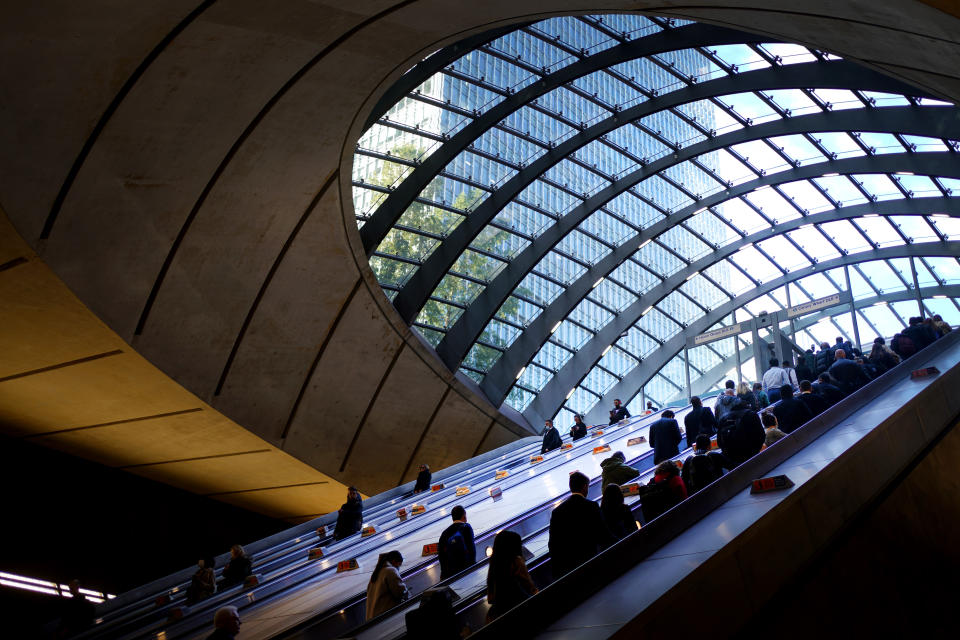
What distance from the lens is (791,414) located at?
971 centimetres

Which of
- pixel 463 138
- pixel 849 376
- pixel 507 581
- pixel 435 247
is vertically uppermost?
pixel 463 138

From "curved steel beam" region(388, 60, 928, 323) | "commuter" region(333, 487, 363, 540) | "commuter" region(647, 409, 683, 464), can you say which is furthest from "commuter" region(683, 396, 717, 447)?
"curved steel beam" region(388, 60, 928, 323)

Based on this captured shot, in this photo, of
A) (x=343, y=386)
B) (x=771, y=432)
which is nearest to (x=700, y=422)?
(x=771, y=432)

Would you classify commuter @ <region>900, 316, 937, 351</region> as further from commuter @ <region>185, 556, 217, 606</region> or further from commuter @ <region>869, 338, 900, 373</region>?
commuter @ <region>185, 556, 217, 606</region>

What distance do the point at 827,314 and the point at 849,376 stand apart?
84.6ft

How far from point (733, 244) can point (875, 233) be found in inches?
254

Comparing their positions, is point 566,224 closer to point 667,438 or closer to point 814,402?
point 667,438

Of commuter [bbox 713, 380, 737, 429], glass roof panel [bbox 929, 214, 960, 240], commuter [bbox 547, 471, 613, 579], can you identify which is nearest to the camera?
commuter [bbox 547, 471, 613, 579]

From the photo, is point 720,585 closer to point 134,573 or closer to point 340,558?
point 340,558

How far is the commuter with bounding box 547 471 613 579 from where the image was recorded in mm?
5848

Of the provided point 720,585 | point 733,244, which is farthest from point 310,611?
point 733,244

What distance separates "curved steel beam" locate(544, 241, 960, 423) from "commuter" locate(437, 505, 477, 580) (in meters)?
25.8

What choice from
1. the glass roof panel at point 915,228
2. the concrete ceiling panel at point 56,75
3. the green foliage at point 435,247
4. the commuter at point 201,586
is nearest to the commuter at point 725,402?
the commuter at point 201,586

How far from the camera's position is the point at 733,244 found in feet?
119
